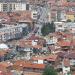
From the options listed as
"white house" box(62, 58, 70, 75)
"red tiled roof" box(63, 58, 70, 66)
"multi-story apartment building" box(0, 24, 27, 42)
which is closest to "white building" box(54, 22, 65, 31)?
"multi-story apartment building" box(0, 24, 27, 42)

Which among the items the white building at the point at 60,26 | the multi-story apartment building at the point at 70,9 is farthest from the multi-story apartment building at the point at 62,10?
the white building at the point at 60,26

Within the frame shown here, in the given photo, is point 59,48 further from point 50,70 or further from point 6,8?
point 6,8

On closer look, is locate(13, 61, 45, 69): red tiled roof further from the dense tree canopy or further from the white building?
the white building

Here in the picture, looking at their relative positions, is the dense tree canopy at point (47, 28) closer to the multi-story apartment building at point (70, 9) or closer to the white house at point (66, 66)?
the multi-story apartment building at point (70, 9)

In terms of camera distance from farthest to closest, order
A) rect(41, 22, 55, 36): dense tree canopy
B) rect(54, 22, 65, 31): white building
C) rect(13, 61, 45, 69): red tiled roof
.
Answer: rect(54, 22, 65, 31): white building
rect(41, 22, 55, 36): dense tree canopy
rect(13, 61, 45, 69): red tiled roof

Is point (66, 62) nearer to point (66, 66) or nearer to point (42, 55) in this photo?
point (66, 66)

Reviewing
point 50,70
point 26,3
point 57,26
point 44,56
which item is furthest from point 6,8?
point 50,70
